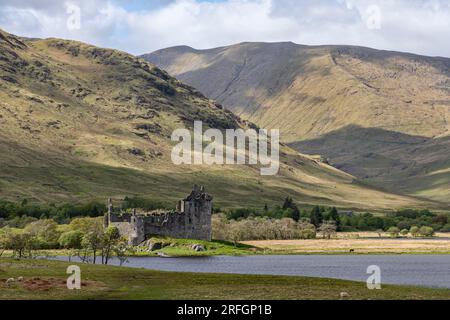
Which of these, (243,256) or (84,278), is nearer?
(84,278)

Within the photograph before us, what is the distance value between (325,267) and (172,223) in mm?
62460

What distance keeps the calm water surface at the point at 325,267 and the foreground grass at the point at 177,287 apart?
18.8m

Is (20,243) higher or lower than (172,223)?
lower

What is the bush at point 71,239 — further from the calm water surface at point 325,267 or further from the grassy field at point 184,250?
the calm water surface at point 325,267

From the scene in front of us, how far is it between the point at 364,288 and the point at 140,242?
363 ft

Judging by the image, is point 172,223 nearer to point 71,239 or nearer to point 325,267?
point 71,239

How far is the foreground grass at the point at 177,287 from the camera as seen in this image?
7231 cm

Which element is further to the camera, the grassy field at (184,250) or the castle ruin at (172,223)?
the castle ruin at (172,223)

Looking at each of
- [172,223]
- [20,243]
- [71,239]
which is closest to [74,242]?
[71,239]

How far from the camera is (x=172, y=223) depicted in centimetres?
19612

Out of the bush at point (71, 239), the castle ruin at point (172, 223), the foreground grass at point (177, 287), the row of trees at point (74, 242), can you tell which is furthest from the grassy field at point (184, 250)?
the foreground grass at point (177, 287)

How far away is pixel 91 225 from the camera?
200m
